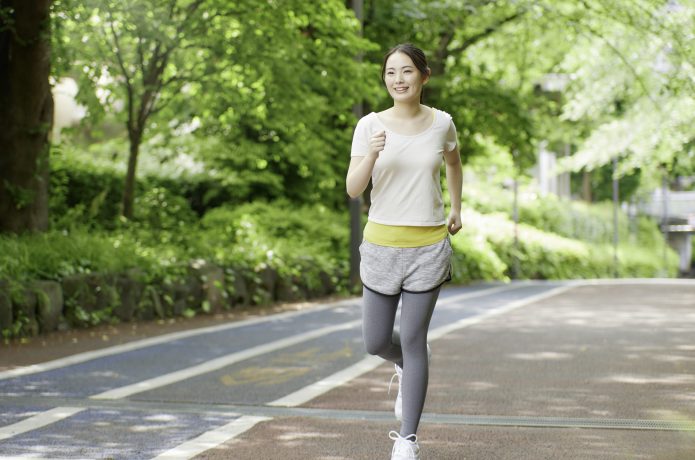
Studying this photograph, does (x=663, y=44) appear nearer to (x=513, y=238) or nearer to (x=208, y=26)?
(x=208, y=26)

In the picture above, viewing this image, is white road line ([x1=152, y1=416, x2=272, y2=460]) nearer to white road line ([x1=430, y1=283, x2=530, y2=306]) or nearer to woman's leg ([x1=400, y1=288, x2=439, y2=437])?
woman's leg ([x1=400, y1=288, x2=439, y2=437])

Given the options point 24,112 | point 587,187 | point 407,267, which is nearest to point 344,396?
point 407,267

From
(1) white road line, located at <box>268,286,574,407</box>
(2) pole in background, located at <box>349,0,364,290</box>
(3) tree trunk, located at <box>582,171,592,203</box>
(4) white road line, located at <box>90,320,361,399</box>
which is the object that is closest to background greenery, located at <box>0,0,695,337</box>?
(2) pole in background, located at <box>349,0,364,290</box>

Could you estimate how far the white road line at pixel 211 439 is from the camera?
227 inches

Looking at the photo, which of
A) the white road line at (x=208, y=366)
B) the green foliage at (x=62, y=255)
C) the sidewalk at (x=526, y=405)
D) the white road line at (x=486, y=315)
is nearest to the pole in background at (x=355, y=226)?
the white road line at (x=486, y=315)

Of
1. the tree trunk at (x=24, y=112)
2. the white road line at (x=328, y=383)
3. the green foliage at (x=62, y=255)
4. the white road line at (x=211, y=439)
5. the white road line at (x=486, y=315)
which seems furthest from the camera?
the tree trunk at (x=24, y=112)

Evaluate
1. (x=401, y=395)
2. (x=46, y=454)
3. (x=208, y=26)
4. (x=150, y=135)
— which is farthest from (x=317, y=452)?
(x=150, y=135)

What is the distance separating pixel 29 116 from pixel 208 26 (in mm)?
3217

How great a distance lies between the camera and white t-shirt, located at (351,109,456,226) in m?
5.18

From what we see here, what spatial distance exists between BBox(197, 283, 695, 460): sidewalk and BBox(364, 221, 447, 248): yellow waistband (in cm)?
111

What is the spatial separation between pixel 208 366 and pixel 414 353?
13.8ft

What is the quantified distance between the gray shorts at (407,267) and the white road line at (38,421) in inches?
87.9

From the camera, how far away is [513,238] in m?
31.8

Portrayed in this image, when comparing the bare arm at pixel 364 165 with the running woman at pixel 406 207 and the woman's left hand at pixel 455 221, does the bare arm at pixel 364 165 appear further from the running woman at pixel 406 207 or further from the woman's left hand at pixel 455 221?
the woman's left hand at pixel 455 221
